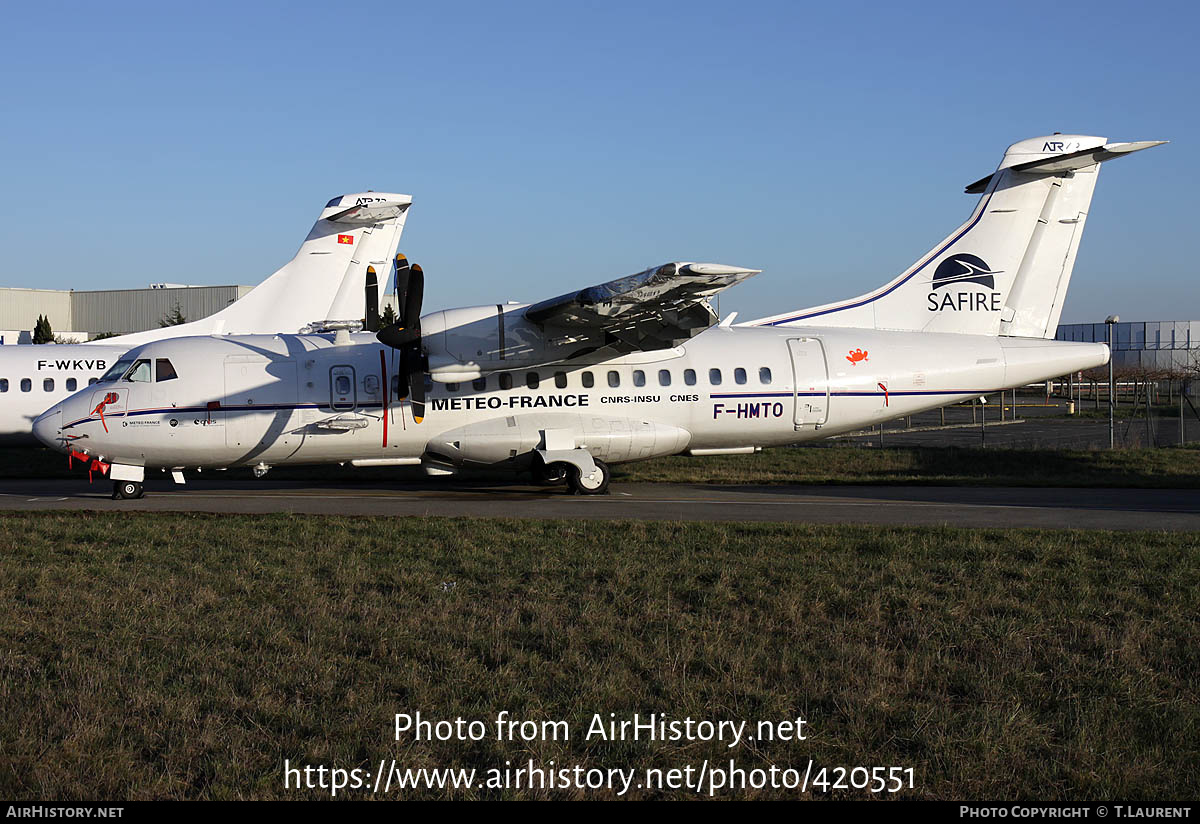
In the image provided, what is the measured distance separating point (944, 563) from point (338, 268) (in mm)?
20312

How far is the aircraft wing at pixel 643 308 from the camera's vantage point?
15117 millimetres

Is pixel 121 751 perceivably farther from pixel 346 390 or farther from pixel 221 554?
pixel 346 390

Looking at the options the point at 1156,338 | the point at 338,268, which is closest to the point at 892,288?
the point at 338,268

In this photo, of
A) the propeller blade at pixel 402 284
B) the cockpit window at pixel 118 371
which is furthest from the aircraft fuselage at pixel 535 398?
the propeller blade at pixel 402 284

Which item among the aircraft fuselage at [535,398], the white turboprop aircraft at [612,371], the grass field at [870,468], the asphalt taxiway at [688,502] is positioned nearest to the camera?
the asphalt taxiway at [688,502]

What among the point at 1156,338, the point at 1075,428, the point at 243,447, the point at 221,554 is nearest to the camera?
the point at 221,554

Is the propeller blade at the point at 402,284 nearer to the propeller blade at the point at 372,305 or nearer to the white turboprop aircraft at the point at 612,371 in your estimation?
the white turboprop aircraft at the point at 612,371

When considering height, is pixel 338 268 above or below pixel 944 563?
above

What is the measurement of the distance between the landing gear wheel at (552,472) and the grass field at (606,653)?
5.98 m

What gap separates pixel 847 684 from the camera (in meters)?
6.90

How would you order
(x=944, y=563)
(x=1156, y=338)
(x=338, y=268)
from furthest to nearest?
(x=1156, y=338) → (x=338, y=268) → (x=944, y=563)

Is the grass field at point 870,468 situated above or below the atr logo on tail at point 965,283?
below

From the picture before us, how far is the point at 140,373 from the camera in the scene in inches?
711

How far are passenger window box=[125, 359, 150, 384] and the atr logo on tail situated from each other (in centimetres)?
1574
